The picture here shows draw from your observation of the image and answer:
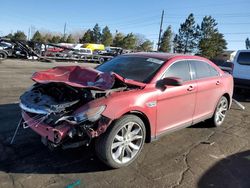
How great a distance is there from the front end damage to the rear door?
5.90ft

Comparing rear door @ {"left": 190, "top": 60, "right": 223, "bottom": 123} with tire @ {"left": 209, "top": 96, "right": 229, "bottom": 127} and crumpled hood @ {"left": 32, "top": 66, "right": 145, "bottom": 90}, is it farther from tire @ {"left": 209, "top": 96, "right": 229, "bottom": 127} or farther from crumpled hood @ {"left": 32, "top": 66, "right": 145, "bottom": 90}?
crumpled hood @ {"left": 32, "top": 66, "right": 145, "bottom": 90}

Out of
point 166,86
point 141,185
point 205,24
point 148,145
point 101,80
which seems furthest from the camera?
point 205,24

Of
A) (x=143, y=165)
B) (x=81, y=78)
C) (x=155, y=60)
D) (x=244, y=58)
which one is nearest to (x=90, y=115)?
(x=81, y=78)

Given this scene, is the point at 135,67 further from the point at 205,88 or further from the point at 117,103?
the point at 205,88

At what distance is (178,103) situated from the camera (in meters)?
4.75

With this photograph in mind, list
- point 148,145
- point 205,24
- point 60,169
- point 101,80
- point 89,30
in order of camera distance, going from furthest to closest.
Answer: point 89,30 → point 205,24 → point 148,145 → point 101,80 → point 60,169

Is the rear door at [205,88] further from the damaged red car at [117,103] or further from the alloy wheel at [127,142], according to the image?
the alloy wheel at [127,142]

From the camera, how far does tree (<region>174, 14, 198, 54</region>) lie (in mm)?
70000

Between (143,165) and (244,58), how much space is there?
8.39 m

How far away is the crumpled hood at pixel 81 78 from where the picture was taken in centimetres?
393

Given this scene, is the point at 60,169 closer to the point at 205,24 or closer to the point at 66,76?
the point at 66,76

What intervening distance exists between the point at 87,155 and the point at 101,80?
44.9 inches

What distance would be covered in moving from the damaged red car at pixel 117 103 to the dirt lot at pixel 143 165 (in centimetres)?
30

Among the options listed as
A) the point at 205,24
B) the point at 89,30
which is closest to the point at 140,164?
the point at 205,24
